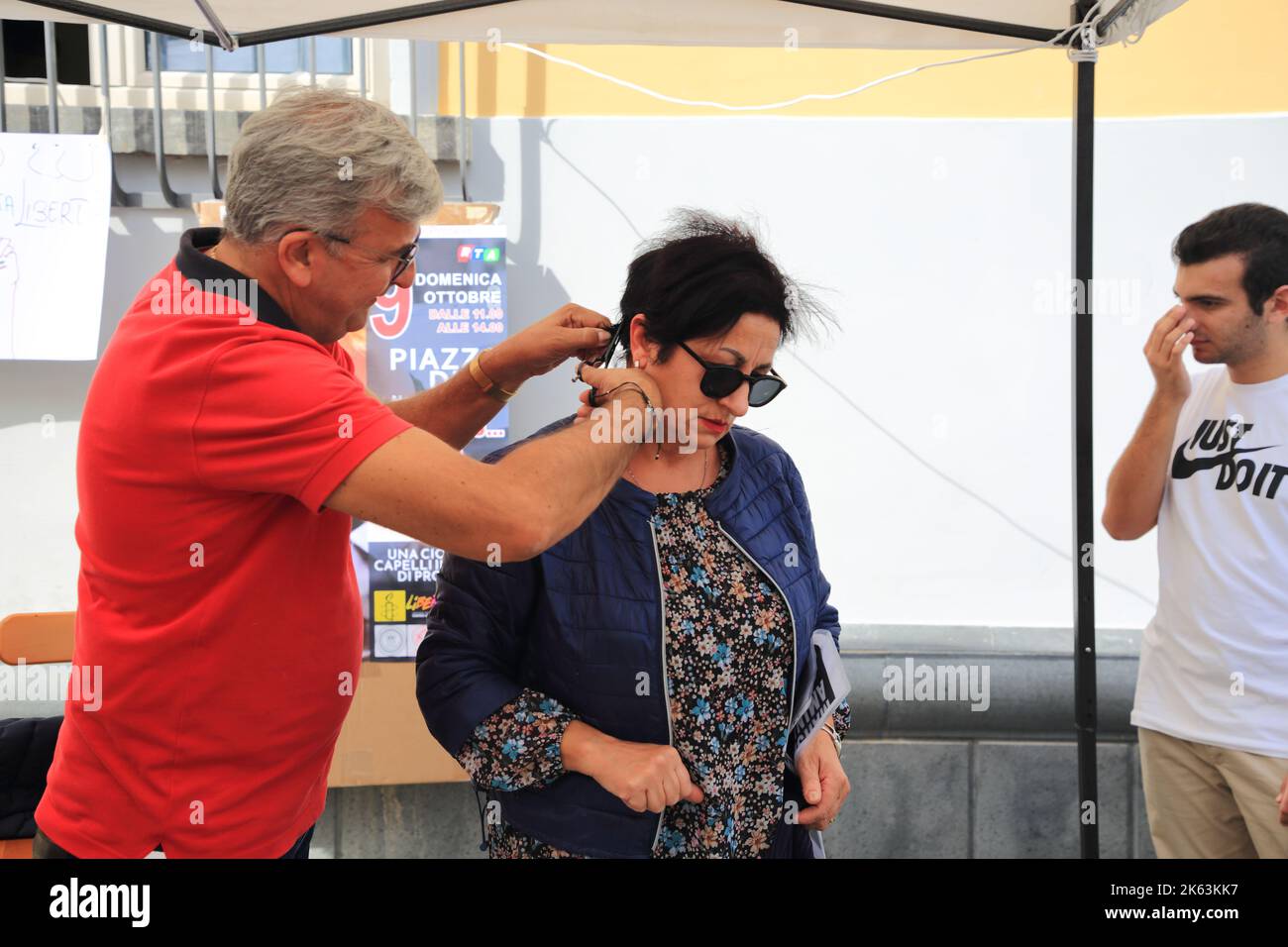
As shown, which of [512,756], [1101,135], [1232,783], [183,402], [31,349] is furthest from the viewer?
[1101,135]

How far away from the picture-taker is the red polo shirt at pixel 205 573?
1.53 metres

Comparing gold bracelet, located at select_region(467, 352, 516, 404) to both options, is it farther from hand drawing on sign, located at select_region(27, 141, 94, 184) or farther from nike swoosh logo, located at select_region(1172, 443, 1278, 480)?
hand drawing on sign, located at select_region(27, 141, 94, 184)

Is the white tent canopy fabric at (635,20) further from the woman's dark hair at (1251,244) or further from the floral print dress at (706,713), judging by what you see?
the floral print dress at (706,713)

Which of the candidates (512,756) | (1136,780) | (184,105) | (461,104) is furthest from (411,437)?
(1136,780)

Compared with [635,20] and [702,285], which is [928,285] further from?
Result: [702,285]

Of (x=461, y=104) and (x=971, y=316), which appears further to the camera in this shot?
(x=971, y=316)

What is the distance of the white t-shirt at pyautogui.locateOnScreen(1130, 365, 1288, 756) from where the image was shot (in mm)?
2594

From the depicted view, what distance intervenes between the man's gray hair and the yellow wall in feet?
8.13

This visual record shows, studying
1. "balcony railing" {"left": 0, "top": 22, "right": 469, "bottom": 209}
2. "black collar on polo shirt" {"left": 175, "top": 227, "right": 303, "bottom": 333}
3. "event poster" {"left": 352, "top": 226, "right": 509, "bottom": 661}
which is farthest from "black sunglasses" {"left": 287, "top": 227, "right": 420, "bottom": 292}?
"balcony railing" {"left": 0, "top": 22, "right": 469, "bottom": 209}

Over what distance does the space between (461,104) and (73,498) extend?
1.88 m

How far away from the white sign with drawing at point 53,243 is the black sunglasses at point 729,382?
2607 millimetres

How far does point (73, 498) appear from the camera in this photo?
3955 millimetres

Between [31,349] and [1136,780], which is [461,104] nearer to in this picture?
[31,349]

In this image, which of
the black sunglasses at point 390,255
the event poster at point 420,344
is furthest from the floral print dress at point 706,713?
the event poster at point 420,344
